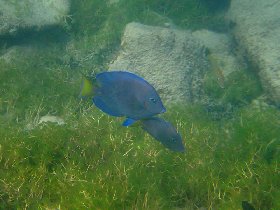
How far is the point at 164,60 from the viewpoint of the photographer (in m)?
8.27

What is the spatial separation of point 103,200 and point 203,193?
1.41m

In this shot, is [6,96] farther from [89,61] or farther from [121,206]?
[121,206]

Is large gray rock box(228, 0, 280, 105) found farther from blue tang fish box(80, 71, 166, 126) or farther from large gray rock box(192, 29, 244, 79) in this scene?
blue tang fish box(80, 71, 166, 126)

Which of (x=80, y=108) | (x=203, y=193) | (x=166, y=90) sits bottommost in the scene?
(x=80, y=108)

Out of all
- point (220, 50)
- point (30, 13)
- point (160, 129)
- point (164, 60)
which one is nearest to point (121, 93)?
point (160, 129)

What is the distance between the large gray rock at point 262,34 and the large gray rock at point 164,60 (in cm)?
143

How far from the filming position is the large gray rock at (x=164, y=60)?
790cm

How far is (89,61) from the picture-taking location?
9.48 meters

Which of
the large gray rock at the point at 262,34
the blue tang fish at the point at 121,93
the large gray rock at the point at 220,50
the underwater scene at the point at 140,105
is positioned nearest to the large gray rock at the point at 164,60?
the underwater scene at the point at 140,105

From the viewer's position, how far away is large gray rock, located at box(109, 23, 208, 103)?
25.9 ft

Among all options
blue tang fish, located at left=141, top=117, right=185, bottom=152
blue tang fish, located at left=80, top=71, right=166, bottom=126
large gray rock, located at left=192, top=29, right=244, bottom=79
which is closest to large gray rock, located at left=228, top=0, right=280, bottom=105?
large gray rock, located at left=192, top=29, right=244, bottom=79

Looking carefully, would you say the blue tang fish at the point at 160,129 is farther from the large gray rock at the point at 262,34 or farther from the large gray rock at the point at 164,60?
the large gray rock at the point at 262,34

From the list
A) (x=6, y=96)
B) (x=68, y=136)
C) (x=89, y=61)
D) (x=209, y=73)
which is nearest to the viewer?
(x=68, y=136)

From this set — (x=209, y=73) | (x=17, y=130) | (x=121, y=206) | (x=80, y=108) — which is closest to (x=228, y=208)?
(x=121, y=206)
